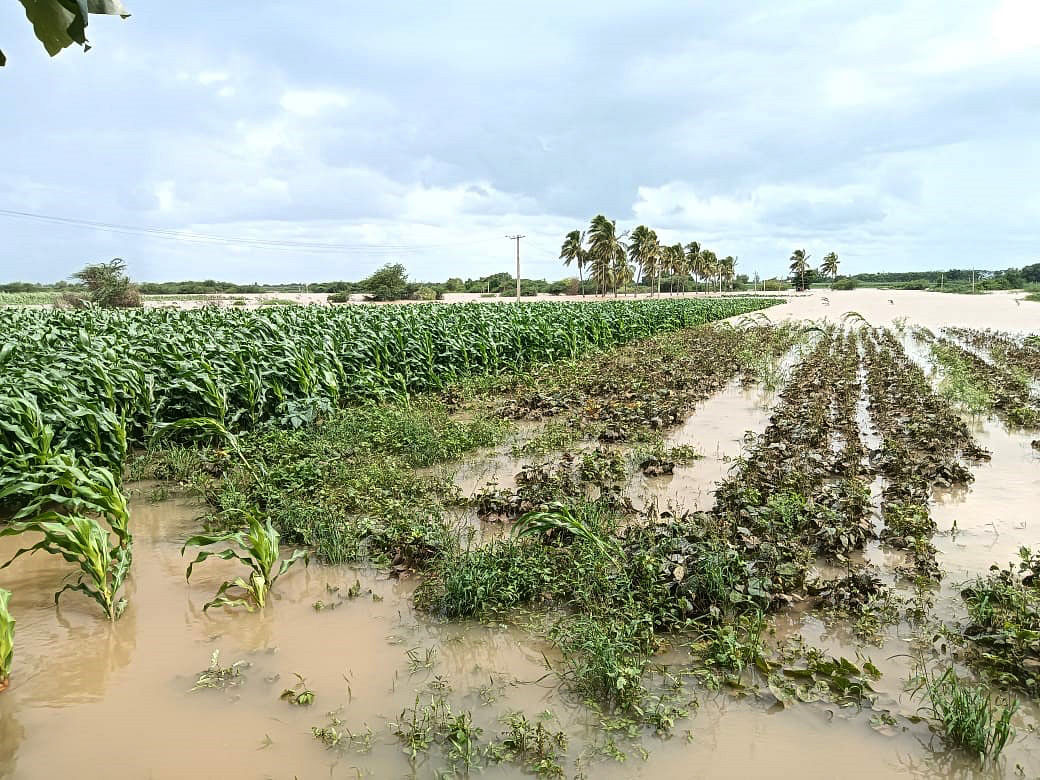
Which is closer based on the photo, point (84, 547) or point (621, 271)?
point (84, 547)

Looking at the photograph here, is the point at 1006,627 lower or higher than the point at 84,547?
lower

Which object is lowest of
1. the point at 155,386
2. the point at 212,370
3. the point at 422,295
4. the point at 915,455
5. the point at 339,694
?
the point at 339,694

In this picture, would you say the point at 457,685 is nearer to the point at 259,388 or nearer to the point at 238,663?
the point at 238,663

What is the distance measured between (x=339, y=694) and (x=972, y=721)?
293 centimetres

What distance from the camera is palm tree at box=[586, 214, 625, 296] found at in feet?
255

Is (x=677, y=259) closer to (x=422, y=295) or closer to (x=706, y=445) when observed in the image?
(x=422, y=295)

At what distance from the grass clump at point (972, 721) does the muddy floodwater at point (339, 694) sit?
0.06 m

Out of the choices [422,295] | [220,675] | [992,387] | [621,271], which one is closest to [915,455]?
[992,387]

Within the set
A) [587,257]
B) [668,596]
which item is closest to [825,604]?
[668,596]

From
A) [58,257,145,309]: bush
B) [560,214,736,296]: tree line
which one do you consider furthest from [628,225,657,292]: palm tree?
[58,257,145,309]: bush

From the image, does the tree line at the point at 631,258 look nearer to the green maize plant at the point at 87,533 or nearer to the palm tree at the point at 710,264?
the palm tree at the point at 710,264

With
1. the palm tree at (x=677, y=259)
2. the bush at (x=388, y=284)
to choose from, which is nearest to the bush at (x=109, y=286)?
the bush at (x=388, y=284)

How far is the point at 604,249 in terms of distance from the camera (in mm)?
78375

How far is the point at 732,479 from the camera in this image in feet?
21.3
